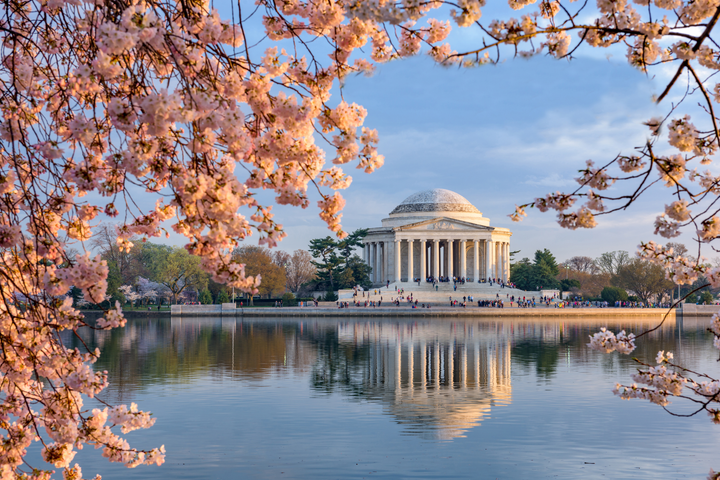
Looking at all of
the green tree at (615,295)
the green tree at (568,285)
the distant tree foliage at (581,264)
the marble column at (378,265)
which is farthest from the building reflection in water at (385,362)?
the distant tree foliage at (581,264)

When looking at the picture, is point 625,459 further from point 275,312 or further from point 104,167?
point 275,312

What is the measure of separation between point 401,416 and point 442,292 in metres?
75.2

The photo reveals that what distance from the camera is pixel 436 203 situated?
113625 millimetres

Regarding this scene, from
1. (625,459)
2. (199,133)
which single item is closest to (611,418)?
(625,459)

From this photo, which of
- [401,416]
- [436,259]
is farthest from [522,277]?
[401,416]

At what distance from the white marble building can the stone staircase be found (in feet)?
22.5

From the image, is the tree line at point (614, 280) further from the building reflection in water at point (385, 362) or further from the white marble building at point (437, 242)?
the building reflection in water at point (385, 362)

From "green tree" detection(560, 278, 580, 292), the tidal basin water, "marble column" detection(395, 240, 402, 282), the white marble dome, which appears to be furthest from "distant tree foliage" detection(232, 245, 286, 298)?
the tidal basin water

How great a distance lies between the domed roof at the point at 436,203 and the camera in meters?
113

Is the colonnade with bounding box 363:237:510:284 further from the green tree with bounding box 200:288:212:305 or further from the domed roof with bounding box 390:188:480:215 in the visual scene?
the green tree with bounding box 200:288:212:305

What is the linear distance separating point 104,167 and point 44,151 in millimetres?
583

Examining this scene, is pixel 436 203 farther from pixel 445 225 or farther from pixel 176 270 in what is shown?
pixel 176 270

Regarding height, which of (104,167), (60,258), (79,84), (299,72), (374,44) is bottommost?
(60,258)

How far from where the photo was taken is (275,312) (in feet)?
231
